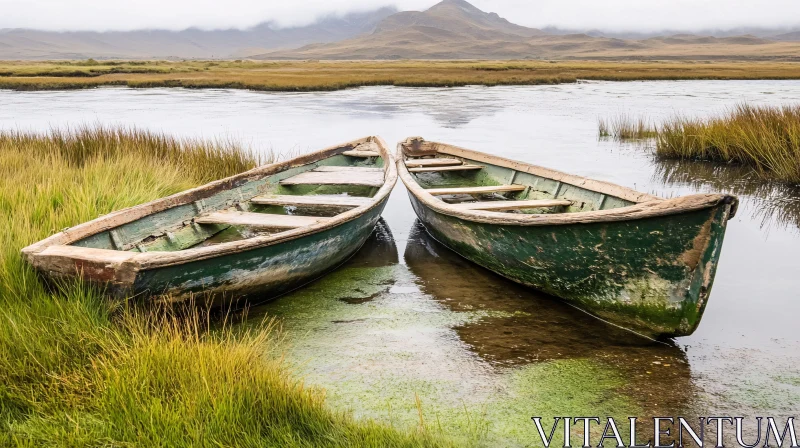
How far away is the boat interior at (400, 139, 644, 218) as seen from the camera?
5695mm

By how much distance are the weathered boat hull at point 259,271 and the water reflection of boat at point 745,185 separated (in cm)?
546

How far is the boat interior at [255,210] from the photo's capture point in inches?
190

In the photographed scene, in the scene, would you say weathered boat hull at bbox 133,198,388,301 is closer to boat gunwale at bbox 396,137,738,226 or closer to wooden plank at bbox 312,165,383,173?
boat gunwale at bbox 396,137,738,226

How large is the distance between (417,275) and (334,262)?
32.5 inches

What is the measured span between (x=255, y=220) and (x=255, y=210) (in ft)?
3.67

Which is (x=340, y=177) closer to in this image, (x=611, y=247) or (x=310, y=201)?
(x=310, y=201)

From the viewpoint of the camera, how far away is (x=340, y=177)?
7.46 meters

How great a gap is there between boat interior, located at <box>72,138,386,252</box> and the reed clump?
6.20m

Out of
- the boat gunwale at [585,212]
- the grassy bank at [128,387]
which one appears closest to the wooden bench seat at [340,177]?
the boat gunwale at [585,212]

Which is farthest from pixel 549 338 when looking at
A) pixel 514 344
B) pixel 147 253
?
pixel 147 253

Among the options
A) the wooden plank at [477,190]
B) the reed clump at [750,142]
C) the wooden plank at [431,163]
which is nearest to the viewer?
the wooden plank at [477,190]

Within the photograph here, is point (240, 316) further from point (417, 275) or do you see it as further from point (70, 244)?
point (417, 275)

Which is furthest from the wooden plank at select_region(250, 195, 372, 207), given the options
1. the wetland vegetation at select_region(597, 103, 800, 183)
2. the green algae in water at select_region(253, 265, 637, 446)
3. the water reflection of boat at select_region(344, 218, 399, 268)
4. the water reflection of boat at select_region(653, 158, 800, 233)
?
the wetland vegetation at select_region(597, 103, 800, 183)

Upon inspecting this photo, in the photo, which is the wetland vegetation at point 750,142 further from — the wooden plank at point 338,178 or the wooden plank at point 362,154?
the wooden plank at point 338,178
